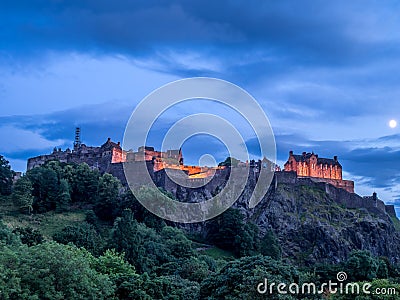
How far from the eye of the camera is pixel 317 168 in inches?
4557

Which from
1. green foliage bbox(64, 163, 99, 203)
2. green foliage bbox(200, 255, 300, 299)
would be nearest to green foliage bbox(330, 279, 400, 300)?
green foliage bbox(200, 255, 300, 299)

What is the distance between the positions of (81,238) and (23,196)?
18.9 m

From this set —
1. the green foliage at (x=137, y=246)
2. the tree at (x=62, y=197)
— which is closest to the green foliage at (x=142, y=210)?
the tree at (x=62, y=197)

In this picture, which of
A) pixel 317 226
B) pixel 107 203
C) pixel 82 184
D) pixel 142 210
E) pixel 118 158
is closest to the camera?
pixel 142 210

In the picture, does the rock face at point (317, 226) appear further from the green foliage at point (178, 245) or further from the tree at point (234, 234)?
the green foliage at point (178, 245)

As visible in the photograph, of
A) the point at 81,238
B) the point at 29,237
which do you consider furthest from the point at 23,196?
the point at 29,237

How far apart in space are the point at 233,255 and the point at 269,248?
5.21 m

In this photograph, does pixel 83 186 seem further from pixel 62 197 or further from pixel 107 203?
pixel 107 203

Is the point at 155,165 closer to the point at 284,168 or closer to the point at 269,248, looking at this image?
the point at 269,248

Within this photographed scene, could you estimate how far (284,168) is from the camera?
380ft

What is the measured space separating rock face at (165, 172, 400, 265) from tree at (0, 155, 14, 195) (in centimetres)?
2623

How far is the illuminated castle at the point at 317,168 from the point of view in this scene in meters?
113

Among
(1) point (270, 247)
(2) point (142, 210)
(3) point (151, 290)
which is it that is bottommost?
(3) point (151, 290)

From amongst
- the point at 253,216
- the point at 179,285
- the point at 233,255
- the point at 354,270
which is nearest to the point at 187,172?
the point at 253,216
